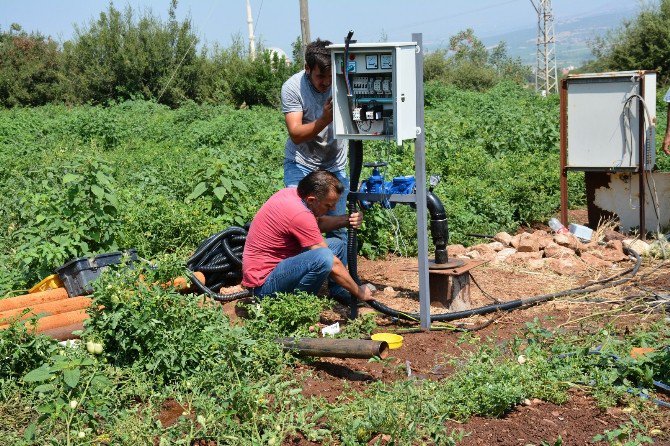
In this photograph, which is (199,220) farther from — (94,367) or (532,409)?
(532,409)

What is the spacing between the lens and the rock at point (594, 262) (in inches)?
317

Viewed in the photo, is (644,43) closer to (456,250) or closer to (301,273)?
(456,250)

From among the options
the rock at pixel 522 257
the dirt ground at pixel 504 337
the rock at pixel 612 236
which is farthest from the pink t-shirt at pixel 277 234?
the rock at pixel 612 236

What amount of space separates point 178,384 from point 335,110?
7.56 ft

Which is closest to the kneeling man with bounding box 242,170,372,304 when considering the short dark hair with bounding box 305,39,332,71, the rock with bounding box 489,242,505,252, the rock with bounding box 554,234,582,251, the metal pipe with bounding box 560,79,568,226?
the short dark hair with bounding box 305,39,332,71

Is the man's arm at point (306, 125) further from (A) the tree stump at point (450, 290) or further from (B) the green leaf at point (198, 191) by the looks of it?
(B) the green leaf at point (198, 191)

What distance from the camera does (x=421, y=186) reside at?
234 inches

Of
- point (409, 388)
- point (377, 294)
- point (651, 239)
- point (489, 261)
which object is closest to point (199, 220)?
point (377, 294)

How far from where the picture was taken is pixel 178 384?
16.3 feet

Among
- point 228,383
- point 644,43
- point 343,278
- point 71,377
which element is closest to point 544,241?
point 343,278

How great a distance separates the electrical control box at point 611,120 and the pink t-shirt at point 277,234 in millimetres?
4403

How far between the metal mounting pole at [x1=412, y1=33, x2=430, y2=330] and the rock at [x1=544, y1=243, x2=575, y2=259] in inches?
99.7

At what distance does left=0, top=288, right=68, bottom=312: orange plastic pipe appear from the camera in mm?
6609

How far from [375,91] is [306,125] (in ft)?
2.12
